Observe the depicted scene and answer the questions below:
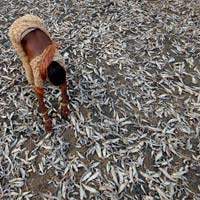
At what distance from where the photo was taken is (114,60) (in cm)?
419

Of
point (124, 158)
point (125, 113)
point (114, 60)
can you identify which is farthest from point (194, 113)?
point (114, 60)

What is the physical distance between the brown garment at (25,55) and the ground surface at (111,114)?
527 mm

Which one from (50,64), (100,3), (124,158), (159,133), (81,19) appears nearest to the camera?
(50,64)

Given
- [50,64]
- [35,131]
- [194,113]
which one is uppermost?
[50,64]

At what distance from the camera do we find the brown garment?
302cm

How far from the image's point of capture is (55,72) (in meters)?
2.87

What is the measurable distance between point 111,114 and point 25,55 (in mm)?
1062

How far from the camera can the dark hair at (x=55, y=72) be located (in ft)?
9.44

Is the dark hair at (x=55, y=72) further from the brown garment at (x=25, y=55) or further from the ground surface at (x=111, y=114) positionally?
the ground surface at (x=111, y=114)

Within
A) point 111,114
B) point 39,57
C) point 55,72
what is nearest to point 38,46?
point 39,57

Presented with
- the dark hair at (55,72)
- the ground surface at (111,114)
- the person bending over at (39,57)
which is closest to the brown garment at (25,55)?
the person bending over at (39,57)

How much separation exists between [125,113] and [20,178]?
125 centimetres

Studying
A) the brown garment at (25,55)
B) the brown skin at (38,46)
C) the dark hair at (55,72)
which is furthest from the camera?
the brown skin at (38,46)

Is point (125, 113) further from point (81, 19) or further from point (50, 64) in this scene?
point (81, 19)
